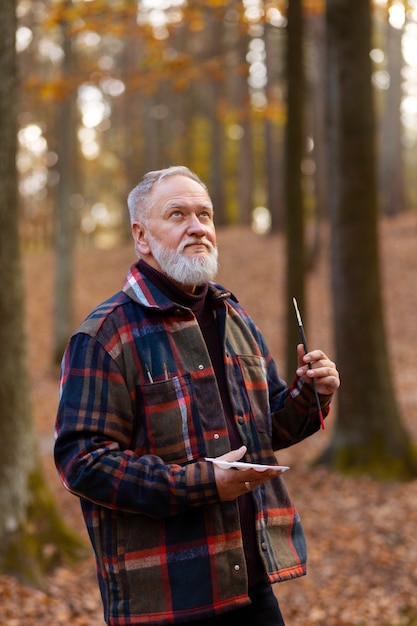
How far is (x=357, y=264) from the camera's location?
27.7ft

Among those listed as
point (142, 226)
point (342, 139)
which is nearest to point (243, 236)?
point (342, 139)

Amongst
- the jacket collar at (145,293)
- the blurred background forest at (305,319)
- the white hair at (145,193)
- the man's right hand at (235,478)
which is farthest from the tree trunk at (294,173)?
the man's right hand at (235,478)

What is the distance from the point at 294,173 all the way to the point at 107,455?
789 cm

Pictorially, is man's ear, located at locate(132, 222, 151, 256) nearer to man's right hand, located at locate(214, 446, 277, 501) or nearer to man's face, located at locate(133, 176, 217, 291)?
man's face, located at locate(133, 176, 217, 291)

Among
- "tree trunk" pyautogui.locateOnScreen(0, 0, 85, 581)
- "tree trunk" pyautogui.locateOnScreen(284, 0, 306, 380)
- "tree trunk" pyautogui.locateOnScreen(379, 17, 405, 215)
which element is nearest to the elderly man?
"tree trunk" pyautogui.locateOnScreen(0, 0, 85, 581)

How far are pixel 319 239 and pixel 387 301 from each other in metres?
3.21

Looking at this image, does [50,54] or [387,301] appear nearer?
[387,301]

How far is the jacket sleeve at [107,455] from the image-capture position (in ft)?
7.73

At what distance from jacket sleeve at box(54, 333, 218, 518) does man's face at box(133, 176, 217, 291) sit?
1.38ft

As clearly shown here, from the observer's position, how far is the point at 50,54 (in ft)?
93.9

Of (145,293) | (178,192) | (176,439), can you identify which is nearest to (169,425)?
(176,439)

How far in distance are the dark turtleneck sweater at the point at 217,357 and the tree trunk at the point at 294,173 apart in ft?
23.6

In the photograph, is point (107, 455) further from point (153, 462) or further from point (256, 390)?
point (256, 390)

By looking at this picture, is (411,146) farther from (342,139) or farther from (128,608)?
(128,608)
